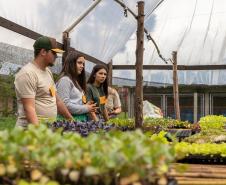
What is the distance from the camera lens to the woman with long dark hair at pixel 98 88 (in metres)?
4.66

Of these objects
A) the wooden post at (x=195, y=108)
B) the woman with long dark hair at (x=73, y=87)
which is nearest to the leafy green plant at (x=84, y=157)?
the woman with long dark hair at (x=73, y=87)

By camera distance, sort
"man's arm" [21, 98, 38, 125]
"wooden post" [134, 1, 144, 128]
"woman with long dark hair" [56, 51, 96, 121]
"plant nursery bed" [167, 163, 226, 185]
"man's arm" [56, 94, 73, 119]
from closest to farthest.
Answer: "plant nursery bed" [167, 163, 226, 185]
"man's arm" [21, 98, 38, 125]
"man's arm" [56, 94, 73, 119]
"woman with long dark hair" [56, 51, 96, 121]
"wooden post" [134, 1, 144, 128]

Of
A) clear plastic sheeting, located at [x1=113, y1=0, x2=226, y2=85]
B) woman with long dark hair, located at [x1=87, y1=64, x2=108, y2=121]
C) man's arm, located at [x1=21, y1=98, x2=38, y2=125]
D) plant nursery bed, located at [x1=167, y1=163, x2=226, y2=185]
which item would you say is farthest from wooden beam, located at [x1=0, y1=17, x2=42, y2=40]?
clear plastic sheeting, located at [x1=113, y1=0, x2=226, y2=85]

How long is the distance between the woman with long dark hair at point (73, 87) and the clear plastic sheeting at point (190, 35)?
28.3 ft

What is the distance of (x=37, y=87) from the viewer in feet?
10.8

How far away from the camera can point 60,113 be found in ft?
12.1

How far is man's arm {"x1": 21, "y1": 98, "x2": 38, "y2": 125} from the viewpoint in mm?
3127

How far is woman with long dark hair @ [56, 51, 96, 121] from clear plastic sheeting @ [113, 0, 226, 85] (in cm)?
862

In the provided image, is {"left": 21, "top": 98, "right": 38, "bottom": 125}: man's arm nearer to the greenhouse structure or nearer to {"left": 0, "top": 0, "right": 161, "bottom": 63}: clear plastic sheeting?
the greenhouse structure

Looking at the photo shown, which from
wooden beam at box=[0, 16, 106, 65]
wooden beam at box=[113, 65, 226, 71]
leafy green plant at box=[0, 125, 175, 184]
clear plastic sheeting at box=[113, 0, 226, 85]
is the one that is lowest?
leafy green plant at box=[0, 125, 175, 184]

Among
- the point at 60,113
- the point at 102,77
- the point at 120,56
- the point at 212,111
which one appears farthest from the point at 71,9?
the point at 212,111

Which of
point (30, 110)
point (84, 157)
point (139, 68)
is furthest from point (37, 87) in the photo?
point (84, 157)

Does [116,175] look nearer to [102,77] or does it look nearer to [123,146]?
[123,146]

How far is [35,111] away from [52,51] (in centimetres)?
41
